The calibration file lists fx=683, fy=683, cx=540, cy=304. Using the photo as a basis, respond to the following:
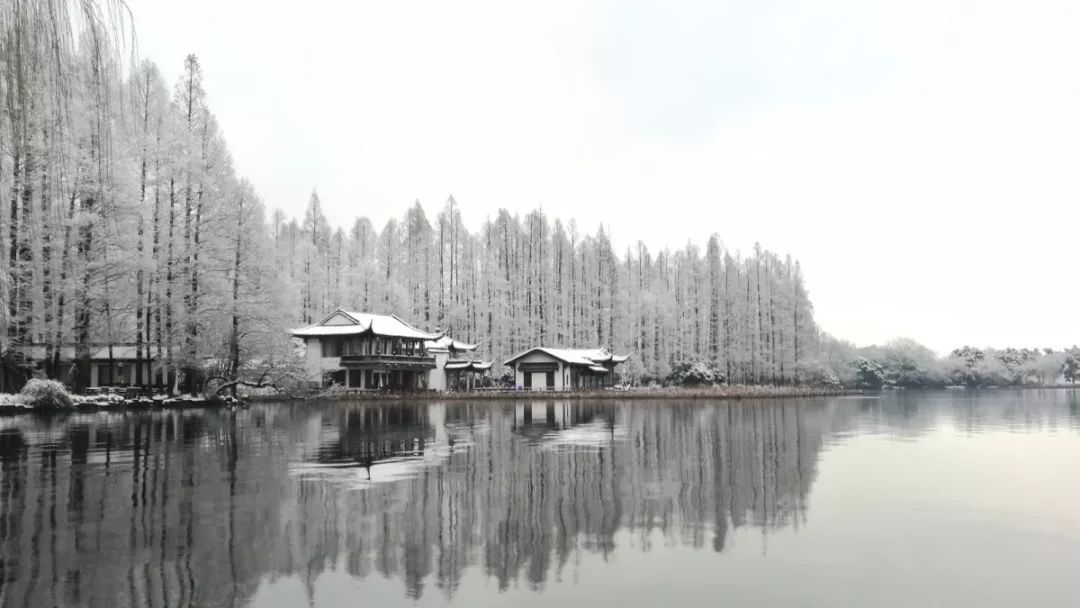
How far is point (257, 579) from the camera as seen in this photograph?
697 centimetres

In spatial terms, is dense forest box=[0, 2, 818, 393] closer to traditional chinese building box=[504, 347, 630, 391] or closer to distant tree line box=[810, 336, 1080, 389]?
traditional chinese building box=[504, 347, 630, 391]

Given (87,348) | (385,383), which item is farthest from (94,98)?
(385,383)

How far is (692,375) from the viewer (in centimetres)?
6819

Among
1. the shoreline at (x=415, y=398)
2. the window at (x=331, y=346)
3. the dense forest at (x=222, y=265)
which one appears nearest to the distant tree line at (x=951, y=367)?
the dense forest at (x=222, y=265)

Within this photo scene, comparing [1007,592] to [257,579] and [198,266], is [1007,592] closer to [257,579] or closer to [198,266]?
[257,579]

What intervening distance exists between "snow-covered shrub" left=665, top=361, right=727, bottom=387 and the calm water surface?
4948 centimetres

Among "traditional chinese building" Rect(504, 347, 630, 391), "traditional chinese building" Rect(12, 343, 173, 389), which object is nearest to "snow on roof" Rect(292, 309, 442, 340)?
"traditional chinese building" Rect(504, 347, 630, 391)

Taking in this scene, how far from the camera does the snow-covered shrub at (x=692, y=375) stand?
68.2 metres

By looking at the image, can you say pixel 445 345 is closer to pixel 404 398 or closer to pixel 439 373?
pixel 439 373

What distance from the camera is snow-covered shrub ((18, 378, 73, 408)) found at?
2772 centimetres

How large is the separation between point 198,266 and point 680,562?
3513 cm

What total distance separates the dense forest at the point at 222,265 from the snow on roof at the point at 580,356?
14.7 ft

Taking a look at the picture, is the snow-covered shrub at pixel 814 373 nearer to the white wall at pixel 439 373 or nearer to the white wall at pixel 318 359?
the white wall at pixel 439 373

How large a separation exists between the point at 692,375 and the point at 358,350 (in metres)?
32.9
